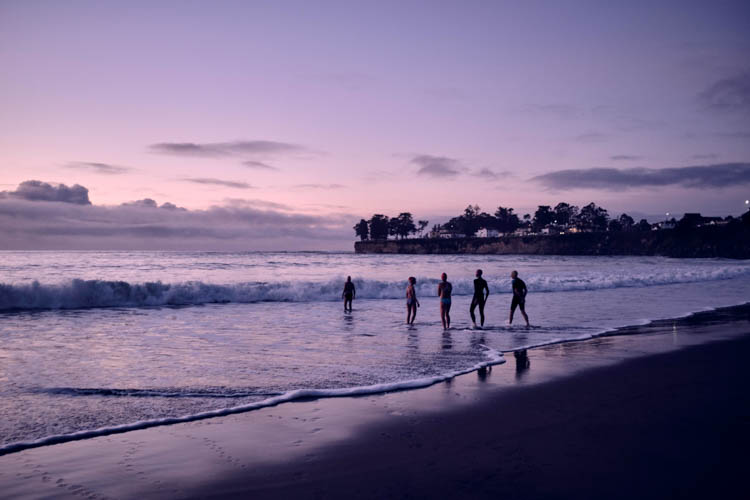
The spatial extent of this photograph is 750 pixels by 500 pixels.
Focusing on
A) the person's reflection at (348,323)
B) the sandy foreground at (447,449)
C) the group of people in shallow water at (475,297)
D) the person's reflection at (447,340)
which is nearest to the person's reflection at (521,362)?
the sandy foreground at (447,449)

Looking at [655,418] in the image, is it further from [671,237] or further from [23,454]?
[671,237]

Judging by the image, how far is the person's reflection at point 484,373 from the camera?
998 centimetres

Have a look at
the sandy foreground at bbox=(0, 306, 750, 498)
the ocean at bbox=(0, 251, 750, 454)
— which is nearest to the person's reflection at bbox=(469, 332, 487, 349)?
the ocean at bbox=(0, 251, 750, 454)

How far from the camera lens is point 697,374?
9852 mm

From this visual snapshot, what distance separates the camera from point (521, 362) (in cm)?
1159

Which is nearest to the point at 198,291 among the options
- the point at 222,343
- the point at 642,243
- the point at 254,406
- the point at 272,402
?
the point at 222,343

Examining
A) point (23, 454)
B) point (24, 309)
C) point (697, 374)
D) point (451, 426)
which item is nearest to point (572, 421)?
point (451, 426)

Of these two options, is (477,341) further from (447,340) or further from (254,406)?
(254,406)

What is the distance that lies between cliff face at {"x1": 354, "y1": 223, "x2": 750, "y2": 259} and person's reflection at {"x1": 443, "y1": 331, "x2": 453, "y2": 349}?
420 ft

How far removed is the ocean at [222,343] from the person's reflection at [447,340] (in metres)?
0.06

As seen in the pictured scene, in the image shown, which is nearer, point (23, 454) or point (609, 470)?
point (609, 470)

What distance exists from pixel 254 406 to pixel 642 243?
17284 cm

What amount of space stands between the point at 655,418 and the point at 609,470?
2297 millimetres

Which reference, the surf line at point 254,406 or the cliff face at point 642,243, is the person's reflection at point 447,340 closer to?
the surf line at point 254,406
